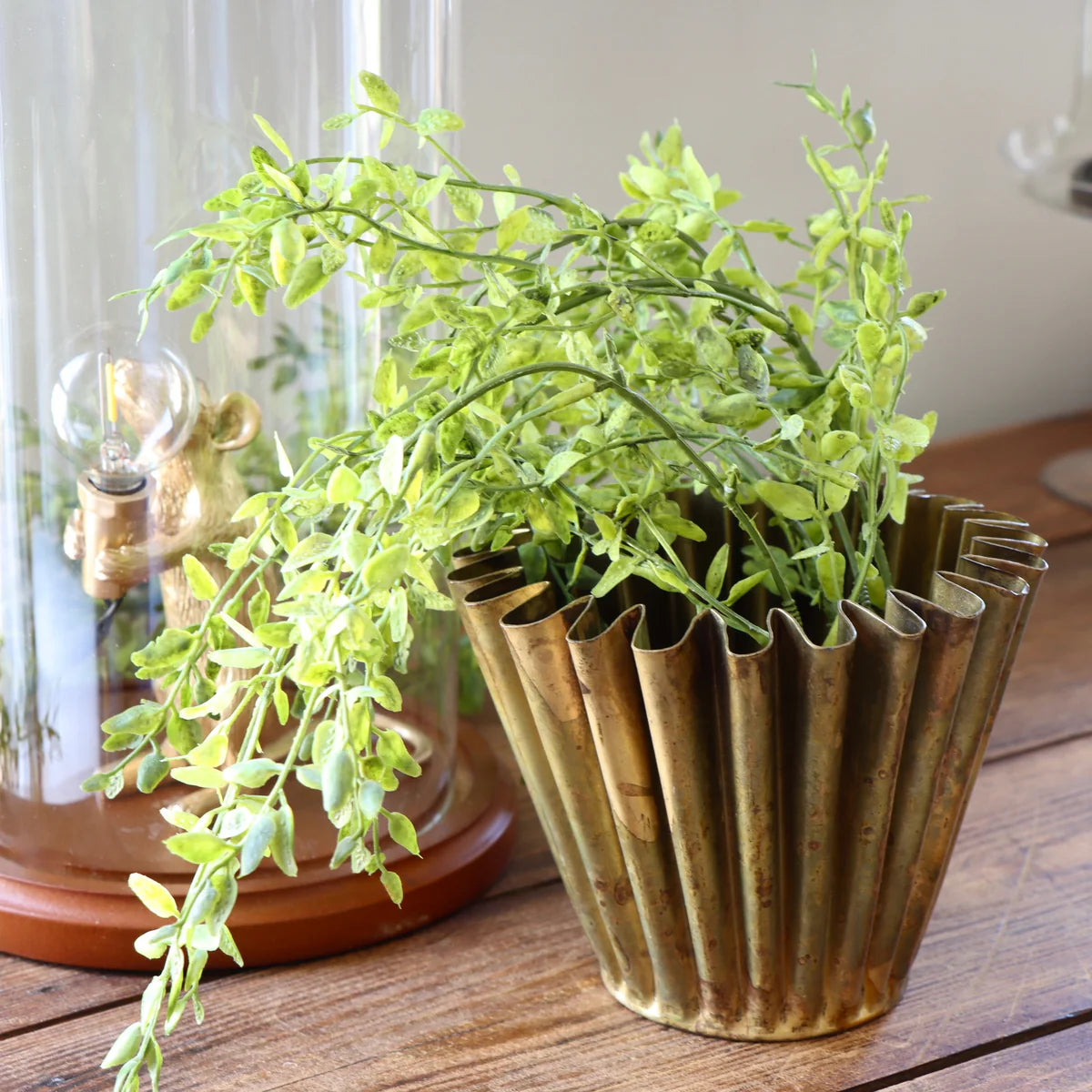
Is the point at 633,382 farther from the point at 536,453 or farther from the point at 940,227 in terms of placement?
the point at 940,227

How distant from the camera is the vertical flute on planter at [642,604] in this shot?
0.32m

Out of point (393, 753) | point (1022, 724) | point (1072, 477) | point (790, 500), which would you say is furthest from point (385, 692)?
point (1072, 477)

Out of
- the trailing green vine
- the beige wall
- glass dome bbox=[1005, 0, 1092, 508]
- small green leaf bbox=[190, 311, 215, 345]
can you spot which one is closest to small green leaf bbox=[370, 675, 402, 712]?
the trailing green vine

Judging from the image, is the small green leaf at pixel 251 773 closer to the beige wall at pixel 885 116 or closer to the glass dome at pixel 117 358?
the glass dome at pixel 117 358

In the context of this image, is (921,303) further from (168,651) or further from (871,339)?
(168,651)

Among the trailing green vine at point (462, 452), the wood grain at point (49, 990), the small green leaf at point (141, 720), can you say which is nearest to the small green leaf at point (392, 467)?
the trailing green vine at point (462, 452)

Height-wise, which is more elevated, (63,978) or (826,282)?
(826,282)

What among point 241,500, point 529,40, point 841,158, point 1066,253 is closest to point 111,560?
point 241,500

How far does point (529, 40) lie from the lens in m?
0.80

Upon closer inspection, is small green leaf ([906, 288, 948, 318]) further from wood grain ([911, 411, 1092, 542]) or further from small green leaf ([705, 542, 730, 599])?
wood grain ([911, 411, 1092, 542])

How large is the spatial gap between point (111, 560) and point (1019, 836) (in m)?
0.36

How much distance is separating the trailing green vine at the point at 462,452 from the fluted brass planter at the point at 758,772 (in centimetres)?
2

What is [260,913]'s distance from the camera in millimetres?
430

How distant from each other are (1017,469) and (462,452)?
2.23 ft
